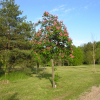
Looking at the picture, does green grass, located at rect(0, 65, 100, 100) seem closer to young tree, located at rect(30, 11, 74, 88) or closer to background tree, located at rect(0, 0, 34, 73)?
young tree, located at rect(30, 11, 74, 88)

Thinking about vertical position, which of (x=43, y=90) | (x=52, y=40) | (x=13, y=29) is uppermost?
(x=13, y=29)

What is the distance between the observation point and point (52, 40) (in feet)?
23.8

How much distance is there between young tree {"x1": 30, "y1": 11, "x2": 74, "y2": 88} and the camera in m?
6.67

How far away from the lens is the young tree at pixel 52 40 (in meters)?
6.67

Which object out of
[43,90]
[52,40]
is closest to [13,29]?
[52,40]

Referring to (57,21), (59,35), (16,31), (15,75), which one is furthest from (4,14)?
(59,35)

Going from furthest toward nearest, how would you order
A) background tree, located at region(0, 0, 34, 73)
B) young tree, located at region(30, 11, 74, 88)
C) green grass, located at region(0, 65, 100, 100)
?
background tree, located at region(0, 0, 34, 73)
young tree, located at region(30, 11, 74, 88)
green grass, located at region(0, 65, 100, 100)

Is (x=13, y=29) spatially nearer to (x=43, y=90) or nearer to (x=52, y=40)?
(x=52, y=40)

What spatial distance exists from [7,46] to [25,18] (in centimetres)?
437

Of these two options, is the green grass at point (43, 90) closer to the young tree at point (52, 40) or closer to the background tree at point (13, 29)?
the young tree at point (52, 40)

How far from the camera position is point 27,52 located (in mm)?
12141

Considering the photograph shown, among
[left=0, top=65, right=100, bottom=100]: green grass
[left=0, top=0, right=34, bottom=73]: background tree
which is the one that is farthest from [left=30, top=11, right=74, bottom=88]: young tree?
[left=0, top=0, right=34, bottom=73]: background tree

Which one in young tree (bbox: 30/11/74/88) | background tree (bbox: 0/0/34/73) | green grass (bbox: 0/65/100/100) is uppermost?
background tree (bbox: 0/0/34/73)

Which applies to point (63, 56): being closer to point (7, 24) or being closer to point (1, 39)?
point (1, 39)
